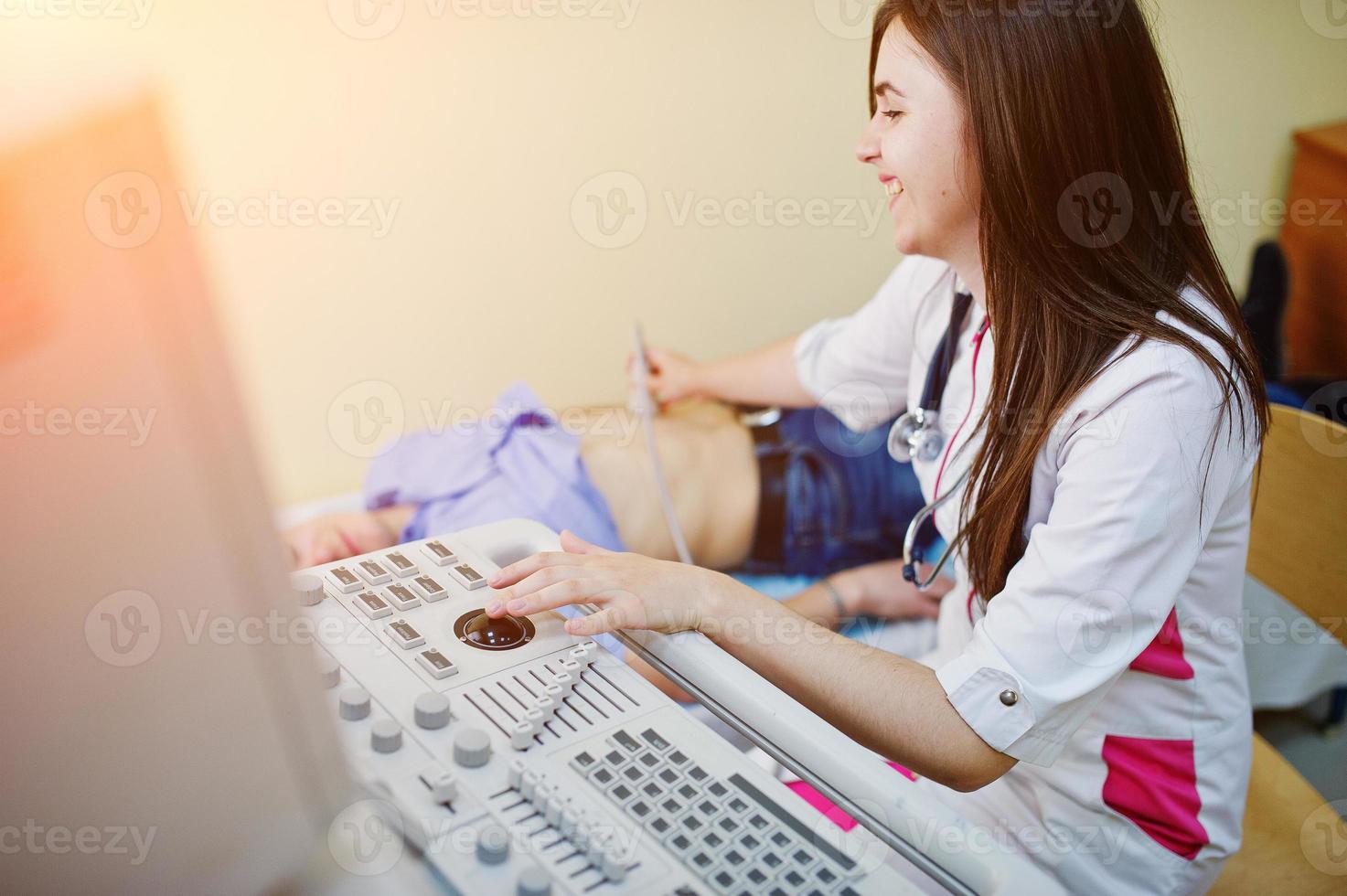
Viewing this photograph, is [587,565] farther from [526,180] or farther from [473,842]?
[526,180]

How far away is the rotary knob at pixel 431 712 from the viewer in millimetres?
742

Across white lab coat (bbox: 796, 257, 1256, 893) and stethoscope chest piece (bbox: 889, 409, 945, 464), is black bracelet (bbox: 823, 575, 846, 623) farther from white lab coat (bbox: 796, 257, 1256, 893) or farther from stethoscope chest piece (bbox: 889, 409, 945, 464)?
stethoscope chest piece (bbox: 889, 409, 945, 464)

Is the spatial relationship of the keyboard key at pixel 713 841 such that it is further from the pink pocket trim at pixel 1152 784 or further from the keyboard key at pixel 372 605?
the pink pocket trim at pixel 1152 784

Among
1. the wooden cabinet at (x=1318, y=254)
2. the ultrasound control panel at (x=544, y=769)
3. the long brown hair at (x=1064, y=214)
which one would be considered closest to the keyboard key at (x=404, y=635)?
the ultrasound control panel at (x=544, y=769)

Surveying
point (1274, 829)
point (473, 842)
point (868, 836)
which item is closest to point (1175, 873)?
point (1274, 829)

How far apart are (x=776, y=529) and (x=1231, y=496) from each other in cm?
88

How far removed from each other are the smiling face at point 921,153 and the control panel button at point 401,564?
0.61 metres

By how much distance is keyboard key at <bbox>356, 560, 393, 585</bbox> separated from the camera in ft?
3.06

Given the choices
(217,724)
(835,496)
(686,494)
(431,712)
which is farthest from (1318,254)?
(217,724)

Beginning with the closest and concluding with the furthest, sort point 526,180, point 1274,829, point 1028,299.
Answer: point 1028,299 < point 1274,829 < point 526,180

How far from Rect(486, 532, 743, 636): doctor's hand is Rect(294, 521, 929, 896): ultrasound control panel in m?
0.03

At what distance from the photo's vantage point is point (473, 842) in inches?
25.4

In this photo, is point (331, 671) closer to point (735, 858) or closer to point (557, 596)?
point (557, 596)

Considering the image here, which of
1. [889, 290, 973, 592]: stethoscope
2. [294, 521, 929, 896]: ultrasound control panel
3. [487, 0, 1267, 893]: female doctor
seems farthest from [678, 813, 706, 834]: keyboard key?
[889, 290, 973, 592]: stethoscope
